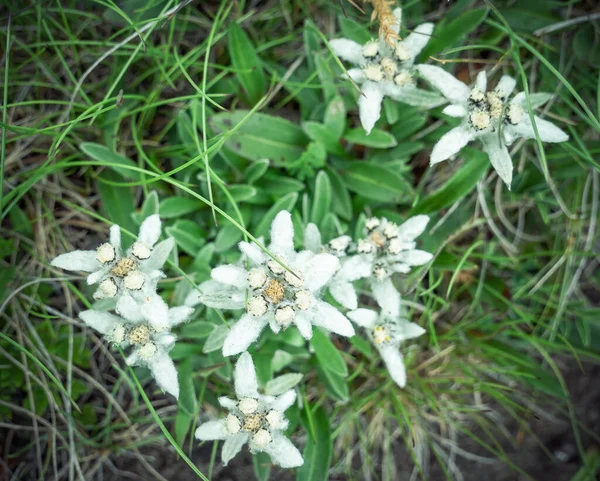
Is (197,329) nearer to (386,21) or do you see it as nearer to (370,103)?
(370,103)

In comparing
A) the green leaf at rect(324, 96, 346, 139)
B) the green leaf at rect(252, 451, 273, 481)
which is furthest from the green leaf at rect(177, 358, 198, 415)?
the green leaf at rect(324, 96, 346, 139)

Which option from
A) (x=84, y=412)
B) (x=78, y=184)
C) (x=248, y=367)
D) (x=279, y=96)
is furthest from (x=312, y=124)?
(x=84, y=412)

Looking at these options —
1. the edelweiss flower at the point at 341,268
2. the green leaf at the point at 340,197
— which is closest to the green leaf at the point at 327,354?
the edelweiss flower at the point at 341,268

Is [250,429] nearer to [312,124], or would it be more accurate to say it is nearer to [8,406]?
[312,124]

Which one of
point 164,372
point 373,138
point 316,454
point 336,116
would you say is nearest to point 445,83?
point 373,138

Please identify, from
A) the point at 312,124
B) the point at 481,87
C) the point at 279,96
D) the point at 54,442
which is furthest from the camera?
the point at 279,96

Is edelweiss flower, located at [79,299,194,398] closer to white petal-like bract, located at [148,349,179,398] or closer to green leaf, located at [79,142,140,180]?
white petal-like bract, located at [148,349,179,398]

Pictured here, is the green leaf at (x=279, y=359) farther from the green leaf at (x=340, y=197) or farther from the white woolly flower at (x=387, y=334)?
the green leaf at (x=340, y=197)
